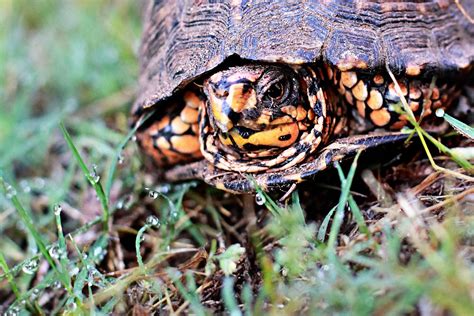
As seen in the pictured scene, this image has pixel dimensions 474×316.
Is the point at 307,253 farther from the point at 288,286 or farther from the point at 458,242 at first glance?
the point at 458,242

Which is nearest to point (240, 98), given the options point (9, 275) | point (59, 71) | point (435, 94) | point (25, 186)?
point (435, 94)

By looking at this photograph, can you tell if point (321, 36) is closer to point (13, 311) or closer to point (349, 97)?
point (349, 97)

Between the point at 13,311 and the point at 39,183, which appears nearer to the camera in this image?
the point at 13,311

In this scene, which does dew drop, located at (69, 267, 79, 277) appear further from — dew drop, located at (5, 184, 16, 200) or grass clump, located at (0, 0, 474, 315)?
dew drop, located at (5, 184, 16, 200)

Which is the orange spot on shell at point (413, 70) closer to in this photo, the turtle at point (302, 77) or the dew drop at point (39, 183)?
the turtle at point (302, 77)

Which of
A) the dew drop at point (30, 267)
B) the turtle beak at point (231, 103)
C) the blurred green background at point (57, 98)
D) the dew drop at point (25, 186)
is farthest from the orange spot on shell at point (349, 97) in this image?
the dew drop at point (25, 186)

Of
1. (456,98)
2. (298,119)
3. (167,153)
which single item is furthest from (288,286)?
(456,98)
